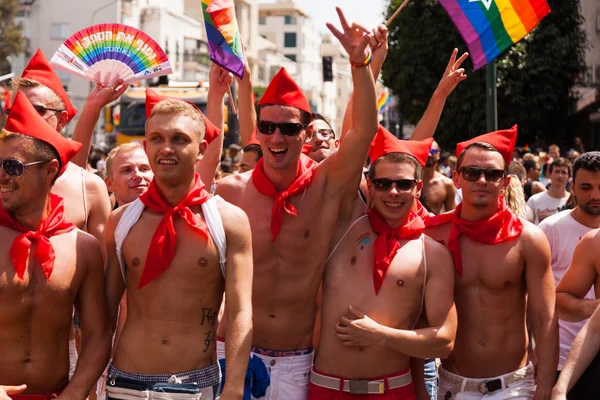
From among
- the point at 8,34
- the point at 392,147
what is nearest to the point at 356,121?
the point at 392,147

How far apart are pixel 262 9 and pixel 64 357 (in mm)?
116355

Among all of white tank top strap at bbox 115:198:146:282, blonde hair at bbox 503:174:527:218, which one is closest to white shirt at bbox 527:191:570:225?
blonde hair at bbox 503:174:527:218

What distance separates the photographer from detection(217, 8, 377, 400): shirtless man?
5.07 metres

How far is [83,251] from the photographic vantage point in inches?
174

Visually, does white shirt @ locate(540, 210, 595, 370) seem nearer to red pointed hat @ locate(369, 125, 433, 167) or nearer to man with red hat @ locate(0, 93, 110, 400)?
red pointed hat @ locate(369, 125, 433, 167)

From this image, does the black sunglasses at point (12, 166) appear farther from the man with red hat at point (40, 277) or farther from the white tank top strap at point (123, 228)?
the white tank top strap at point (123, 228)

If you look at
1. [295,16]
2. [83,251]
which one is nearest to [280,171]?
[83,251]

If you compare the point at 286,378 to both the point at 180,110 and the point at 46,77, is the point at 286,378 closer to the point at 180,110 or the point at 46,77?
the point at 180,110

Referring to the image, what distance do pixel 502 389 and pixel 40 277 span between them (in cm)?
244

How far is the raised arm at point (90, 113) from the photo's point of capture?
577cm

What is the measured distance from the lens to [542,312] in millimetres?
4988

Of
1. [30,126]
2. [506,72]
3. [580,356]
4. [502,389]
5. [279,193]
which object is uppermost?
[506,72]

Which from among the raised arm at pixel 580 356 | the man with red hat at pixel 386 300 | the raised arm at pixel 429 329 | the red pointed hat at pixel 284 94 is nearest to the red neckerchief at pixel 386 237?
the man with red hat at pixel 386 300

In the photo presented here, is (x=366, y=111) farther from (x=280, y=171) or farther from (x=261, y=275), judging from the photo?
(x=261, y=275)
